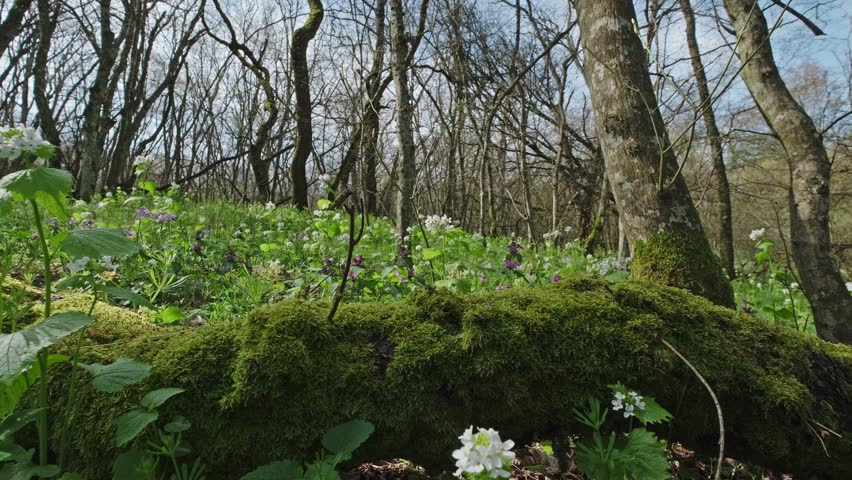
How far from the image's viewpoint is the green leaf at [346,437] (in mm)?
1143

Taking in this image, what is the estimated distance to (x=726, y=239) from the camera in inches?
325

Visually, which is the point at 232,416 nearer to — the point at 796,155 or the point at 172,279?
the point at 172,279

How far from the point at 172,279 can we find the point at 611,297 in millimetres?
2864

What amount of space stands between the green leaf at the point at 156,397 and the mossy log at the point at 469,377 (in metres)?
0.12

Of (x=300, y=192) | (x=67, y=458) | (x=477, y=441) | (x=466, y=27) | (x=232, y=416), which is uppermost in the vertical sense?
(x=466, y=27)

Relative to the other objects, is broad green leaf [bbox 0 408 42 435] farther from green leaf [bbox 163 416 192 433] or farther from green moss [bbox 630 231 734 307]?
green moss [bbox 630 231 734 307]

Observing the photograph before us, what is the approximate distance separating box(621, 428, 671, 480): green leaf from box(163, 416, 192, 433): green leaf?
1187 mm

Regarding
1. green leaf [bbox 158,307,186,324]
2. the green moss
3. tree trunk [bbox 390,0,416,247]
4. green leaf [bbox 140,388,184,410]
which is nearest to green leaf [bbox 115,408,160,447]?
green leaf [bbox 140,388,184,410]

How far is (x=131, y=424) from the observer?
1.12 meters

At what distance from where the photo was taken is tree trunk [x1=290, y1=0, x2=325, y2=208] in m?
11.0

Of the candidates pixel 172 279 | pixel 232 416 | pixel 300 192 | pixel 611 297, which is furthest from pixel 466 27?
pixel 232 416

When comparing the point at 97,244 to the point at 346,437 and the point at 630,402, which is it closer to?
the point at 346,437

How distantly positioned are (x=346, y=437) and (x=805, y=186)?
13.3 feet

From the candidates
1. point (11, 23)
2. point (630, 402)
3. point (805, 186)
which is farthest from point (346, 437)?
point (11, 23)
